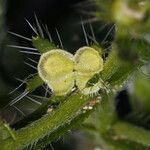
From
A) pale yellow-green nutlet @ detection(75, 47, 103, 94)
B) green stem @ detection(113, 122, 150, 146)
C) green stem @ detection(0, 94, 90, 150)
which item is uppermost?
pale yellow-green nutlet @ detection(75, 47, 103, 94)

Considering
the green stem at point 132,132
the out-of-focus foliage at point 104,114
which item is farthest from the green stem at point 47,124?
the green stem at point 132,132

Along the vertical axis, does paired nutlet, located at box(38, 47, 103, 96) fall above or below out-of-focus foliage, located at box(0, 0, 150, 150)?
above

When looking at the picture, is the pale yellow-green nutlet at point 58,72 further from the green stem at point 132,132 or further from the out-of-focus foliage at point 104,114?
the green stem at point 132,132

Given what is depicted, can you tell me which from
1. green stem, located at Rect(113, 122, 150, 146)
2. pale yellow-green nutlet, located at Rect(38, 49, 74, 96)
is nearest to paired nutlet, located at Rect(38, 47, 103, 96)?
pale yellow-green nutlet, located at Rect(38, 49, 74, 96)

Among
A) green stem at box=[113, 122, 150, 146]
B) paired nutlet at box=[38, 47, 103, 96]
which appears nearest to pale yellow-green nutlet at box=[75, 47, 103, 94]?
paired nutlet at box=[38, 47, 103, 96]

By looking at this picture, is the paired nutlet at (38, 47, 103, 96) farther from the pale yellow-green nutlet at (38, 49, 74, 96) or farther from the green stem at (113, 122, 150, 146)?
the green stem at (113, 122, 150, 146)

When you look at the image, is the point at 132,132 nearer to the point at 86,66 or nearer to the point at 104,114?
the point at 104,114
